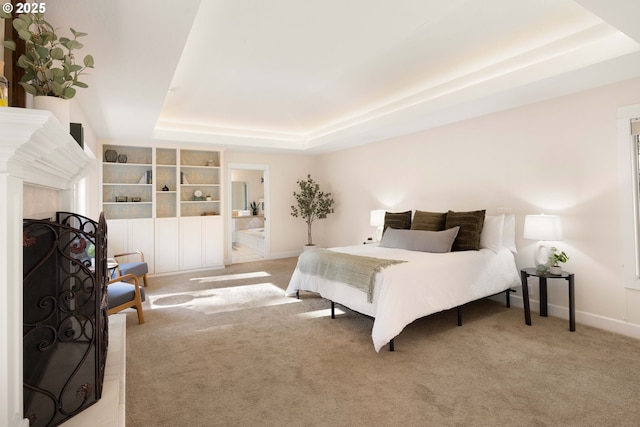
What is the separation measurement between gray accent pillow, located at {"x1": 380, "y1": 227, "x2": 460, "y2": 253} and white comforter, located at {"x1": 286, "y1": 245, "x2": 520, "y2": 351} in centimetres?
11

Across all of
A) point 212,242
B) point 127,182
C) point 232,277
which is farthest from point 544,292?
point 127,182

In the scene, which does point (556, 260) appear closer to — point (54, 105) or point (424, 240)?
point (424, 240)

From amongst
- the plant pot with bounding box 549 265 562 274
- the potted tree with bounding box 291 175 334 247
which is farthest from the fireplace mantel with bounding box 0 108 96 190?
the potted tree with bounding box 291 175 334 247

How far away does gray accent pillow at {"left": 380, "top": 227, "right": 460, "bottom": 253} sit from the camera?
3758mm

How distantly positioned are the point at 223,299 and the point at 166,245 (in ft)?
7.67

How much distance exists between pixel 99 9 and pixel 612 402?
159 inches

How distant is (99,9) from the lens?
6.75 ft

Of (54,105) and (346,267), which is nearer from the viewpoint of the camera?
(54,105)

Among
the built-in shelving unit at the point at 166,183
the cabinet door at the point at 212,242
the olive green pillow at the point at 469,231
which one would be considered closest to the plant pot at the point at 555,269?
the olive green pillow at the point at 469,231

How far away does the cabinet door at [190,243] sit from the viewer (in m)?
6.22

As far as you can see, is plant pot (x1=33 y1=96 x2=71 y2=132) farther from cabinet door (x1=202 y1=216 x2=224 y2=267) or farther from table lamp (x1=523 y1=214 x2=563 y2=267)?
cabinet door (x1=202 y1=216 x2=224 y2=267)

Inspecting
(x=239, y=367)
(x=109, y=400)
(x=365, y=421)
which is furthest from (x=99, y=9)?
(x=365, y=421)

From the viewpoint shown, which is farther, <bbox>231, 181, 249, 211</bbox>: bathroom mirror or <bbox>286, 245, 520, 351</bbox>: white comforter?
<bbox>231, 181, 249, 211</bbox>: bathroom mirror

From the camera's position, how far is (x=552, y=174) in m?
3.69
